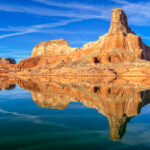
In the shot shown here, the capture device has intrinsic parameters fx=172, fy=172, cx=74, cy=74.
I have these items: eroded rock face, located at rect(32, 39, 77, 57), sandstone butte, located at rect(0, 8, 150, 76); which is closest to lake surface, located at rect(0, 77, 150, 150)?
sandstone butte, located at rect(0, 8, 150, 76)

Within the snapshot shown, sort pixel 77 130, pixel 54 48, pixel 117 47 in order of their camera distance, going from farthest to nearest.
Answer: pixel 54 48 < pixel 117 47 < pixel 77 130

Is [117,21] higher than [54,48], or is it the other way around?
[117,21]

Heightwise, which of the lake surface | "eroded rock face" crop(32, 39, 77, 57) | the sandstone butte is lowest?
the lake surface

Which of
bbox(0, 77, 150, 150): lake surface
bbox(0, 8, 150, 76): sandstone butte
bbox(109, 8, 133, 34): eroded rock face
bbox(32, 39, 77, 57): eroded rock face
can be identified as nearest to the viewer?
bbox(0, 77, 150, 150): lake surface

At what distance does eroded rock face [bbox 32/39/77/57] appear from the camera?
450ft

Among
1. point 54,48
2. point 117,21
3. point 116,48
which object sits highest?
point 117,21

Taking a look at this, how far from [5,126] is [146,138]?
4.65m

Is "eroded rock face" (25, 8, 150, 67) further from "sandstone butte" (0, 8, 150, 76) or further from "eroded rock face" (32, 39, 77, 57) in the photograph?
"eroded rock face" (32, 39, 77, 57)

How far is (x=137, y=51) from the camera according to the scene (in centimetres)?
7738

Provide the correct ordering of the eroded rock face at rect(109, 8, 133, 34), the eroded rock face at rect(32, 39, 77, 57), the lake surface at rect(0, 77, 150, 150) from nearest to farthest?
the lake surface at rect(0, 77, 150, 150) < the eroded rock face at rect(109, 8, 133, 34) < the eroded rock face at rect(32, 39, 77, 57)

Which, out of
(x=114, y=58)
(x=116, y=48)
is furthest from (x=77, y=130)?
(x=116, y=48)

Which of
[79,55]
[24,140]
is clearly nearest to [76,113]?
[24,140]

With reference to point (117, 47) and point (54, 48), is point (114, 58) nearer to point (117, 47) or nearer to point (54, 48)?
point (117, 47)

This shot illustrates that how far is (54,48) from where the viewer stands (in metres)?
144
